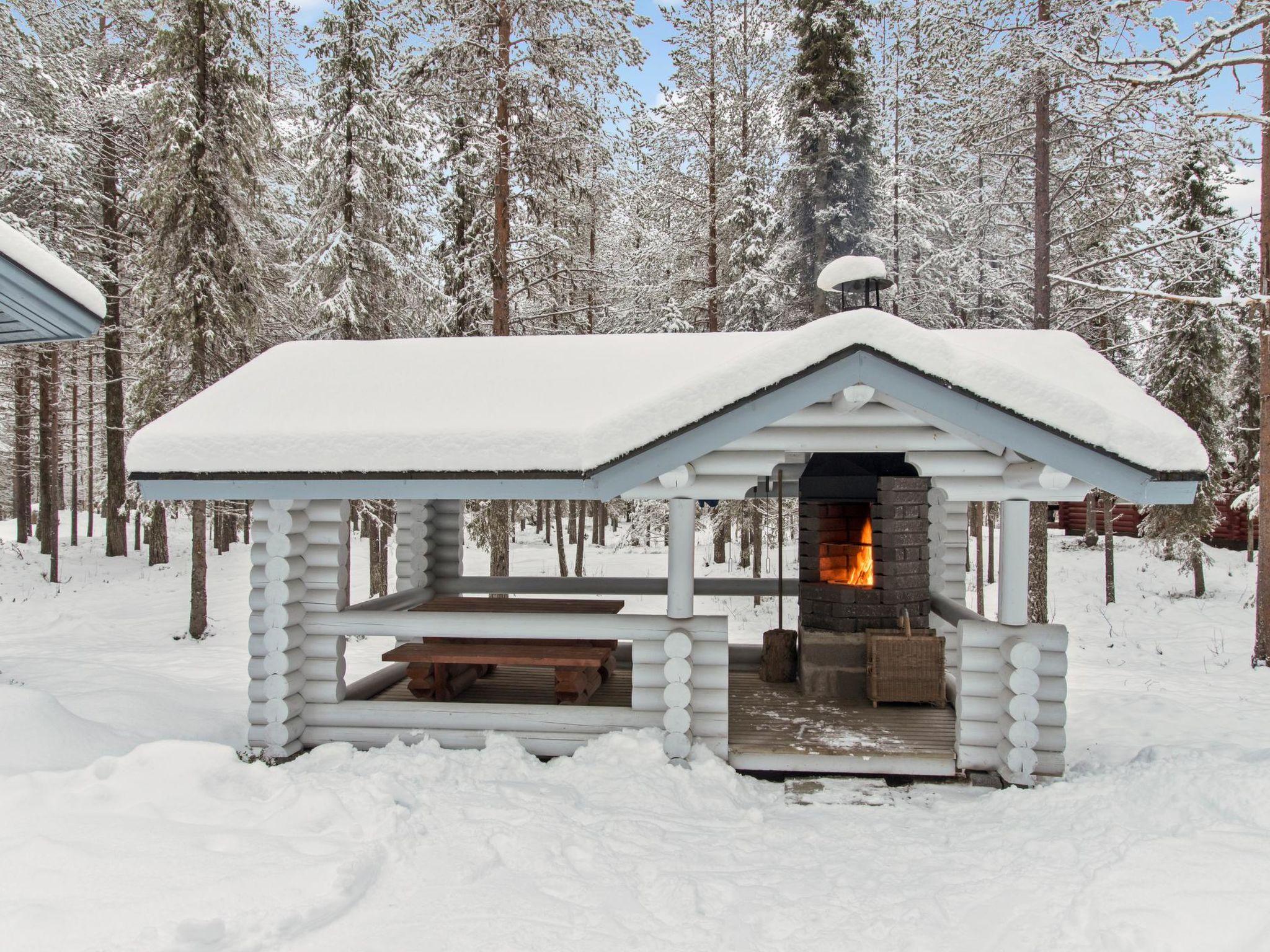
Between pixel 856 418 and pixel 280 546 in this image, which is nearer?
pixel 856 418

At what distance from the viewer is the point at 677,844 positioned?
162 inches

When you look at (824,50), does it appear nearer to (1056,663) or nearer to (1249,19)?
(1249,19)

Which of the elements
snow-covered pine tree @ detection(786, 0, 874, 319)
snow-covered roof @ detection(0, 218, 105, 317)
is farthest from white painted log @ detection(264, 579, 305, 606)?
snow-covered pine tree @ detection(786, 0, 874, 319)

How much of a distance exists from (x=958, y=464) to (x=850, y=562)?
97.1 inches

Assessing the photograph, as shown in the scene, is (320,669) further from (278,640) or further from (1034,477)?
(1034,477)

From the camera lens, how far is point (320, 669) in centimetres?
574

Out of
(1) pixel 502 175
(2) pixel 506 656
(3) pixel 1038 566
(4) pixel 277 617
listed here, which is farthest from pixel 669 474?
(3) pixel 1038 566

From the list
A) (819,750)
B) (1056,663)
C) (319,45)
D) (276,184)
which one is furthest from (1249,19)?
(276,184)

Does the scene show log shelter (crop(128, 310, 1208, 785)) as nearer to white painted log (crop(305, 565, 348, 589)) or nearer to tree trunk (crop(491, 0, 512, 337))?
white painted log (crop(305, 565, 348, 589))

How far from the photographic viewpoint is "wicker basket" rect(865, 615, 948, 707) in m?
6.42

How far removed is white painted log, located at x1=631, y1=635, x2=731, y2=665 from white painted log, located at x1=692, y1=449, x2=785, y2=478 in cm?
126

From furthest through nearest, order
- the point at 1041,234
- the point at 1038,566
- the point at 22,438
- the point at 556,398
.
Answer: the point at 22,438 < the point at 1038,566 < the point at 1041,234 < the point at 556,398

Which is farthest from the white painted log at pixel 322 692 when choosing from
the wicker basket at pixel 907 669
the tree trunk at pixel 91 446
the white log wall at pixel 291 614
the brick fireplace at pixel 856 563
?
the tree trunk at pixel 91 446

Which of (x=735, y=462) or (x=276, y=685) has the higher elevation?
(x=735, y=462)
